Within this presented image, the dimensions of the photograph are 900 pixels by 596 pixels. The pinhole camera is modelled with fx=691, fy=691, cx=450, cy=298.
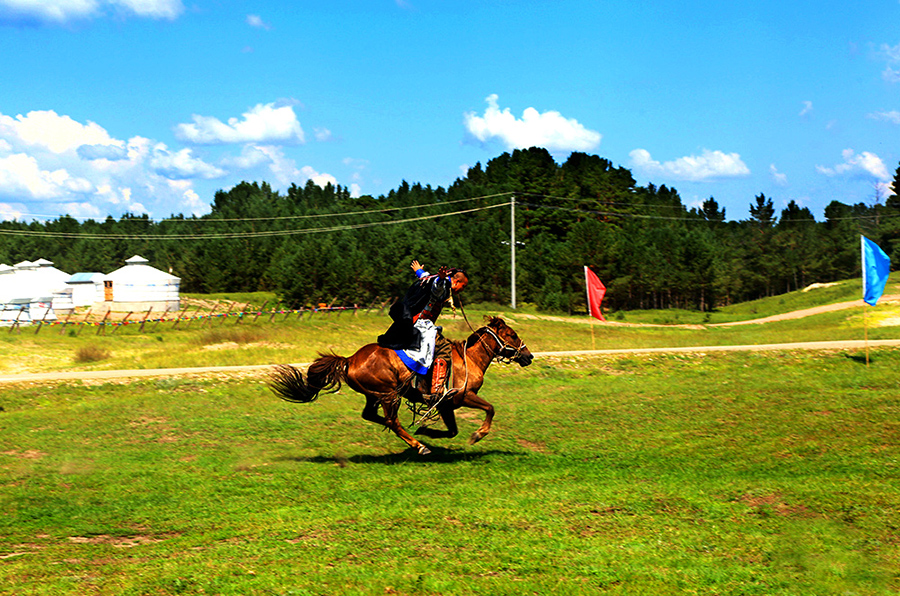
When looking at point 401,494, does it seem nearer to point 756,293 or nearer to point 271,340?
point 271,340

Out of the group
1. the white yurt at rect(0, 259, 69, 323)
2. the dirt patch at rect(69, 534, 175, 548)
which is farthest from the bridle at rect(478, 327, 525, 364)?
the white yurt at rect(0, 259, 69, 323)

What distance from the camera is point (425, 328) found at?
45.3ft

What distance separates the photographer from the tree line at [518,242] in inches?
3302

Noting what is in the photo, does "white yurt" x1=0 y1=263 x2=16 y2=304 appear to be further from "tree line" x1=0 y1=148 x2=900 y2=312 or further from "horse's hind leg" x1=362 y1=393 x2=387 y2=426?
"horse's hind leg" x1=362 y1=393 x2=387 y2=426

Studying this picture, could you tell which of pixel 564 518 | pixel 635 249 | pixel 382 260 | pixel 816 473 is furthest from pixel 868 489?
pixel 635 249

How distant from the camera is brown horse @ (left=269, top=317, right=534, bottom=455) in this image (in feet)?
44.3

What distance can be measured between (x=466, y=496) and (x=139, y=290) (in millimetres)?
66896

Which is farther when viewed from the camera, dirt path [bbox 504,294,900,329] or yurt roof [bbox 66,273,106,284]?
yurt roof [bbox 66,273,106,284]

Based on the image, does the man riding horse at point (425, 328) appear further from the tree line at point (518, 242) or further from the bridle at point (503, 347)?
the tree line at point (518, 242)

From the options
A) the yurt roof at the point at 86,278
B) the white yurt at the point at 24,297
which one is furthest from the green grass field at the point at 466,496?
the yurt roof at the point at 86,278

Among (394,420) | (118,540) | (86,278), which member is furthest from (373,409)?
(86,278)


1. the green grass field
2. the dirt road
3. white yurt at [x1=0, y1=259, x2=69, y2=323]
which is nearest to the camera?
the green grass field

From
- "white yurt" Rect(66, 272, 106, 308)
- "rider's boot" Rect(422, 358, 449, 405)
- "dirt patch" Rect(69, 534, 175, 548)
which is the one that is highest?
"white yurt" Rect(66, 272, 106, 308)

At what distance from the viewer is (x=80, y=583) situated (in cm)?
709
